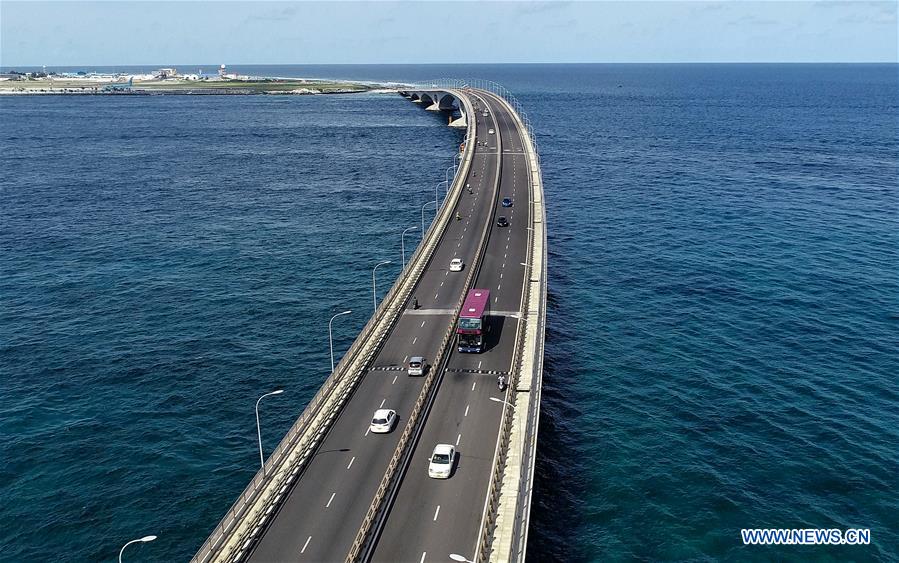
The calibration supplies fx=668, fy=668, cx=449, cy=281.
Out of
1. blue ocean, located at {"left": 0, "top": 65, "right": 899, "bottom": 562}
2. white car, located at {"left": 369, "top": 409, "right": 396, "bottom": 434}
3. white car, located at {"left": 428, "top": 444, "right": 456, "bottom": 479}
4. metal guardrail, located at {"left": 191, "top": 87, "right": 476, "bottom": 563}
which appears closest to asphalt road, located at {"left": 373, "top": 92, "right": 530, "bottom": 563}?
white car, located at {"left": 428, "top": 444, "right": 456, "bottom": 479}

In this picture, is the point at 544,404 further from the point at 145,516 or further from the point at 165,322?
the point at 165,322

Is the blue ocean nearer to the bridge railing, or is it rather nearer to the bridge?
the bridge railing

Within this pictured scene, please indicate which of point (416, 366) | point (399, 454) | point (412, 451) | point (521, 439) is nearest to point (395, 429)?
point (412, 451)

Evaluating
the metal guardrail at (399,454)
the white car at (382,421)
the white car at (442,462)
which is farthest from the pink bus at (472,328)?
the white car at (442,462)

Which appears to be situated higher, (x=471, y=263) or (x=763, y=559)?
(x=471, y=263)

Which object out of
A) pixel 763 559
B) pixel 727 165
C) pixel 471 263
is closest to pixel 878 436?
pixel 763 559

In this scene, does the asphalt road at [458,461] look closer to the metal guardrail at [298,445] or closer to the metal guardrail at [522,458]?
the metal guardrail at [522,458]
